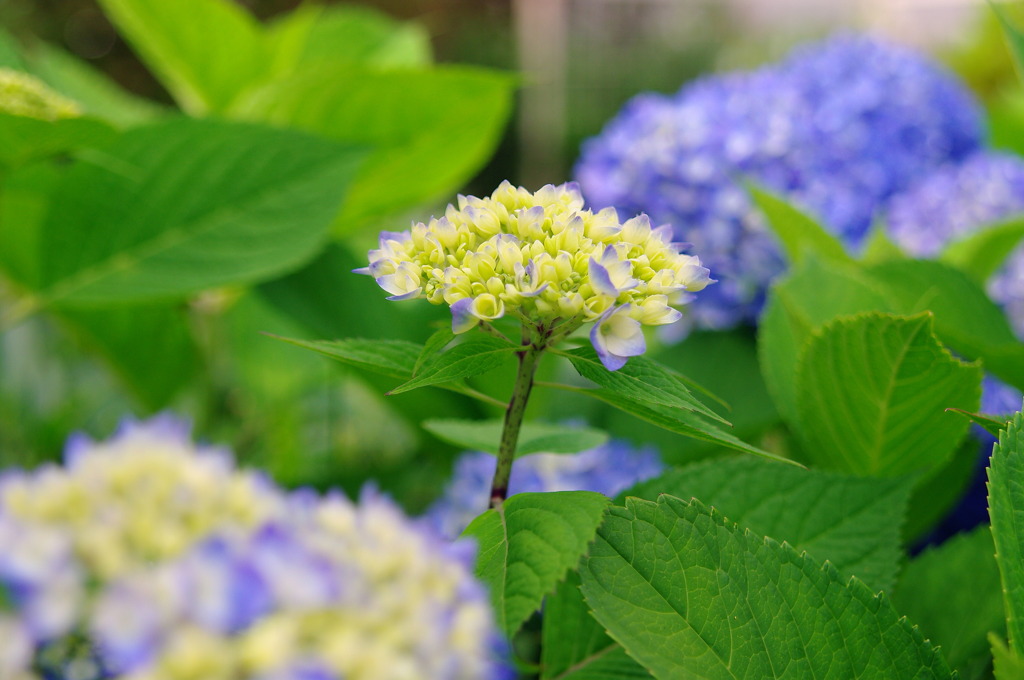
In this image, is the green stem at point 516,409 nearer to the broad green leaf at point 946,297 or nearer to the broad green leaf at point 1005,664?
the broad green leaf at point 1005,664

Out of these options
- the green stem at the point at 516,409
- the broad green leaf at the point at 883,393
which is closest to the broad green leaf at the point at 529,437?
the green stem at the point at 516,409

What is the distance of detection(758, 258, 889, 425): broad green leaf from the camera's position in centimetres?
57

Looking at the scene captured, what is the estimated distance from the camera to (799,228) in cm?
69

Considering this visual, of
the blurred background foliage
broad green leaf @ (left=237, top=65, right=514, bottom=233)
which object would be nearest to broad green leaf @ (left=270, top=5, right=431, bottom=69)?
the blurred background foliage

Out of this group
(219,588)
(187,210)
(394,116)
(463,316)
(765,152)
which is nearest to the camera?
(219,588)

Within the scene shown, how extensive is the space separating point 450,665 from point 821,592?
0.17 m

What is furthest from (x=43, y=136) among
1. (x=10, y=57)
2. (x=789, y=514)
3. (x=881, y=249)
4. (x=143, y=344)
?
(x=881, y=249)

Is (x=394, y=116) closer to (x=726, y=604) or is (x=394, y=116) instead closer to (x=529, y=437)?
(x=529, y=437)

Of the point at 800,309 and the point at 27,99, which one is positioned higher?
the point at 27,99

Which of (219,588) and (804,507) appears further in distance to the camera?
(804,507)

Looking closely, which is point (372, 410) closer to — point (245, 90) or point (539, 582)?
point (245, 90)

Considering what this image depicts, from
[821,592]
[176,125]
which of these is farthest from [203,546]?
[176,125]

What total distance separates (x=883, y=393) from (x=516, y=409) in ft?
0.72

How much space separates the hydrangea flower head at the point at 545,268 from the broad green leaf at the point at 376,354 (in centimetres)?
3
